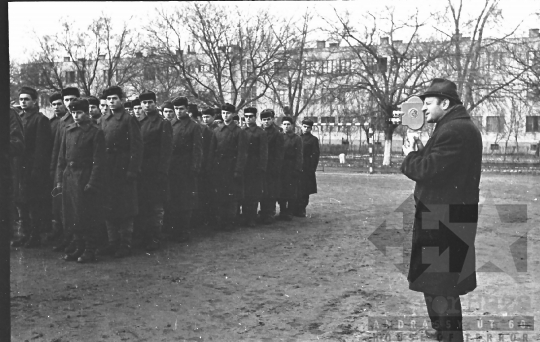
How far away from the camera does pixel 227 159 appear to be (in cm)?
936

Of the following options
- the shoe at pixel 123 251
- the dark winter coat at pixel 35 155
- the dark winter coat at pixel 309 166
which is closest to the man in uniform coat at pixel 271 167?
the dark winter coat at pixel 309 166

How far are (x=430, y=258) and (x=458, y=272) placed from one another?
0.62 ft

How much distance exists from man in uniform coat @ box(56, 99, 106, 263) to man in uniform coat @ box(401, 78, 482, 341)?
3961mm

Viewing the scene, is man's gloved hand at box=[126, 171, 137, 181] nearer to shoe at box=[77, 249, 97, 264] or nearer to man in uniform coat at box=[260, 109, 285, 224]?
shoe at box=[77, 249, 97, 264]

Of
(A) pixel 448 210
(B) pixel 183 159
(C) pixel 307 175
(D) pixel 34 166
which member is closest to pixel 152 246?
(B) pixel 183 159

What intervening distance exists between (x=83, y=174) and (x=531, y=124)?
2792cm

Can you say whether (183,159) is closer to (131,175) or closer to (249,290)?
(131,175)

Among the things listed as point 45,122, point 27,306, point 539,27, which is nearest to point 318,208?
point 45,122

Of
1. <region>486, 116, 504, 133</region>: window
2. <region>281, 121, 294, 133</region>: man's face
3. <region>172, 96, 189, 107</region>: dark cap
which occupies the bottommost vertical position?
<region>281, 121, 294, 133</region>: man's face

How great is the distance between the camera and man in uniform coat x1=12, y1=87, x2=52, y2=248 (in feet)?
24.5

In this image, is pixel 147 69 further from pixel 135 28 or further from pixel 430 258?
pixel 430 258

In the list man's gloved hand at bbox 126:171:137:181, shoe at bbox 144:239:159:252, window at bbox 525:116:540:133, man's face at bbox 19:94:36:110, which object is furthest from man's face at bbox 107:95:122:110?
window at bbox 525:116:540:133

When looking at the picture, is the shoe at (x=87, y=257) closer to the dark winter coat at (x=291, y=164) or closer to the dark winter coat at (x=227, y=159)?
the dark winter coat at (x=227, y=159)

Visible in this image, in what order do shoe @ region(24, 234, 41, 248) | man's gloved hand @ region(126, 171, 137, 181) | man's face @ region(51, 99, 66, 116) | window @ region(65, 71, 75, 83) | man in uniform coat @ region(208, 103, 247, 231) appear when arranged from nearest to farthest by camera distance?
1. man's gloved hand @ region(126, 171, 137, 181)
2. shoe @ region(24, 234, 41, 248)
3. man's face @ region(51, 99, 66, 116)
4. man in uniform coat @ region(208, 103, 247, 231)
5. window @ region(65, 71, 75, 83)
